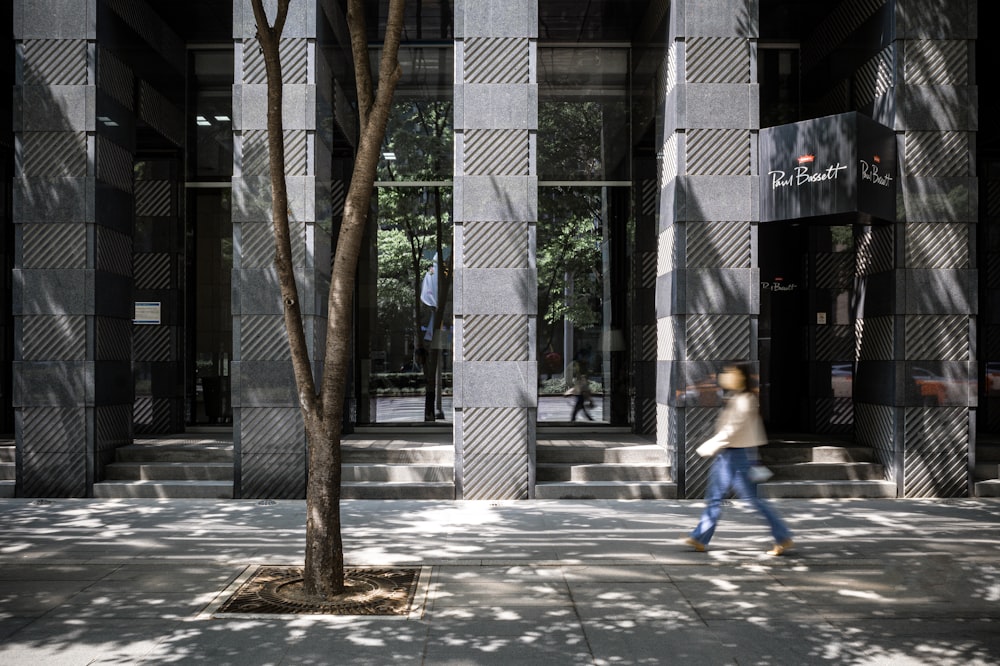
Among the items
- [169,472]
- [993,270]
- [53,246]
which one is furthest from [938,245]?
[53,246]

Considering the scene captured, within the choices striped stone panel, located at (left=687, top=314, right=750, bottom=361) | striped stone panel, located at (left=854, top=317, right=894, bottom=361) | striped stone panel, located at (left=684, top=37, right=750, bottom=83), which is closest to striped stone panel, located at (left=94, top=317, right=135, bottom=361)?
striped stone panel, located at (left=687, top=314, right=750, bottom=361)

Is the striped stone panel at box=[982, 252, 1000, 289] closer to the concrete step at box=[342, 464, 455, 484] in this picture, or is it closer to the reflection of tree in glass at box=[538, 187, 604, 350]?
the reflection of tree in glass at box=[538, 187, 604, 350]

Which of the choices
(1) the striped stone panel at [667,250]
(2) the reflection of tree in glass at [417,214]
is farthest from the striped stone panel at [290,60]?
(1) the striped stone panel at [667,250]

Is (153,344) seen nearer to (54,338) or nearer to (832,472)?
(54,338)

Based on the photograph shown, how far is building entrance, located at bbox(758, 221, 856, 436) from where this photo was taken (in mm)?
15117

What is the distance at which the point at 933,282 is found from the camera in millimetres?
11812

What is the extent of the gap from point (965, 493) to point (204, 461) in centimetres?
1107

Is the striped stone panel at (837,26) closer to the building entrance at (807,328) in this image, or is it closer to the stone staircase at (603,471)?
the building entrance at (807,328)

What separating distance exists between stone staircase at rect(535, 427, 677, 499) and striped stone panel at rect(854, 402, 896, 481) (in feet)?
10.2

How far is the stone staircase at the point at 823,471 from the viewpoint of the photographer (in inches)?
464

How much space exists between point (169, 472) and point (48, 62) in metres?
6.01

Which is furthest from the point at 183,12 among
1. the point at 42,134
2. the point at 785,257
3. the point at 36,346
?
the point at 785,257

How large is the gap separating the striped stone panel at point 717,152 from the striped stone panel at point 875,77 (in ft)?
7.44

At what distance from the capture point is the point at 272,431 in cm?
1160
